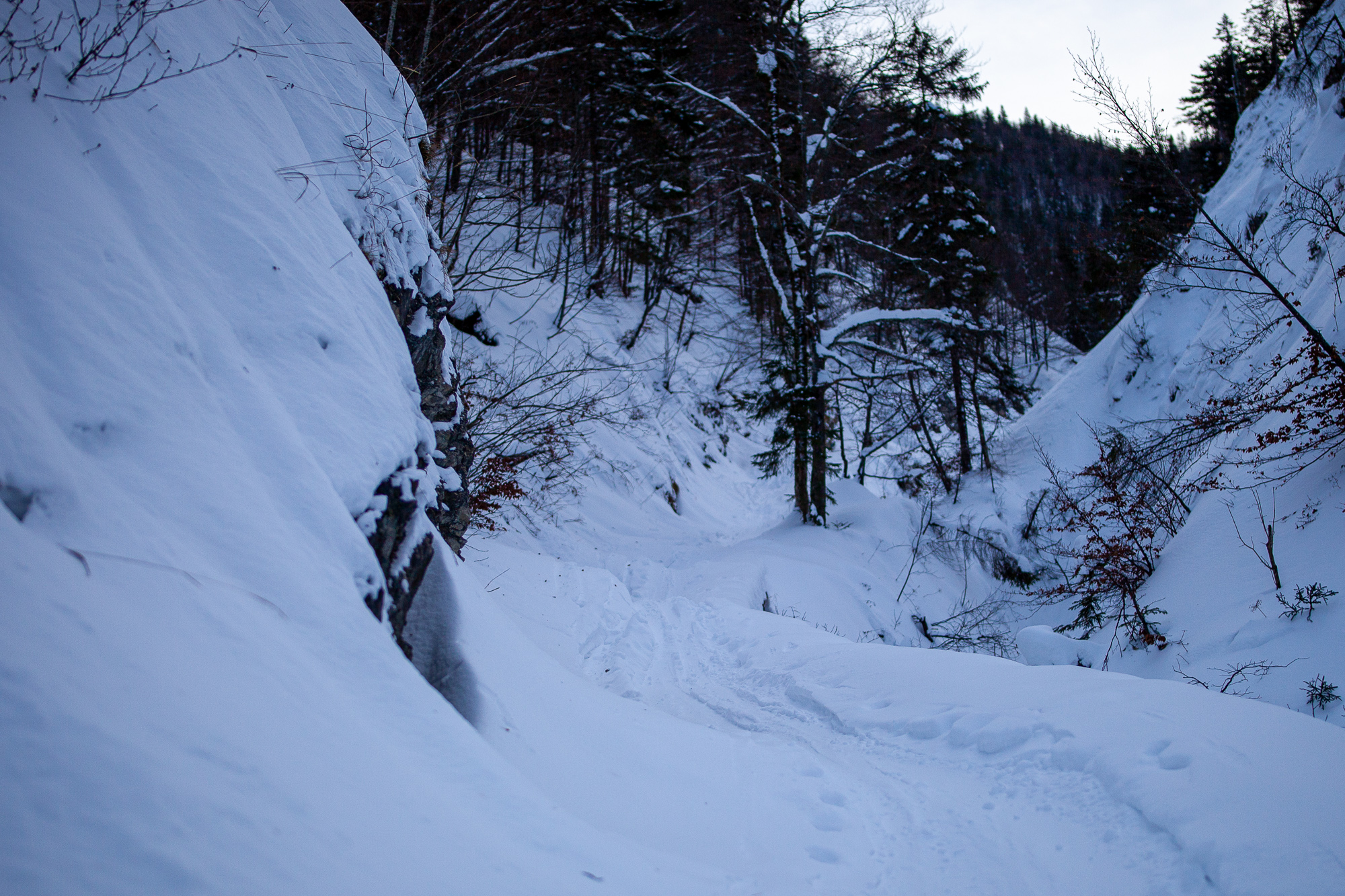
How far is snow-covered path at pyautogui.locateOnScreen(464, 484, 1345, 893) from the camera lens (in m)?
2.62

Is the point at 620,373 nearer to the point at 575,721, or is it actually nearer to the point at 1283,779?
the point at 575,721

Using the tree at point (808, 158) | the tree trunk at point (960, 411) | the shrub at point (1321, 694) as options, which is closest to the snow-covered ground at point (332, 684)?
the shrub at point (1321, 694)

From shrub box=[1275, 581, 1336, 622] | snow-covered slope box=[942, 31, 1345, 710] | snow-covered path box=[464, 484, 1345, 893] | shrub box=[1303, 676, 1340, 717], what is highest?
snow-covered slope box=[942, 31, 1345, 710]

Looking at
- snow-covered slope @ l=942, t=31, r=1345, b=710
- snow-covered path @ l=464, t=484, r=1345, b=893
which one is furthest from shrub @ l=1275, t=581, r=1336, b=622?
snow-covered path @ l=464, t=484, r=1345, b=893

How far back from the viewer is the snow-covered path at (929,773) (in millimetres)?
2621

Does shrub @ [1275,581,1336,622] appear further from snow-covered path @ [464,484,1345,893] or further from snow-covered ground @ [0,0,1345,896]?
snow-covered path @ [464,484,1345,893]

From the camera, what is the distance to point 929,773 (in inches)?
145

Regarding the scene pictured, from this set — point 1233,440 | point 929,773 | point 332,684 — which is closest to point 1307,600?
point 1233,440

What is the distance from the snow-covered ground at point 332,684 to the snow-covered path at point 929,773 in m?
0.02

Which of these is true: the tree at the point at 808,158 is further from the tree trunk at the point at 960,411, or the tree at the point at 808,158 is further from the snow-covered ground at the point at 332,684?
the snow-covered ground at the point at 332,684

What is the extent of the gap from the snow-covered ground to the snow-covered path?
0.02 m

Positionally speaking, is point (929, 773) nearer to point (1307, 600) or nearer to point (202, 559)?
point (202, 559)

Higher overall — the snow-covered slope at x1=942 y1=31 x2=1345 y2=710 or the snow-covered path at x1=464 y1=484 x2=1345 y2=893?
the snow-covered slope at x1=942 y1=31 x2=1345 y2=710

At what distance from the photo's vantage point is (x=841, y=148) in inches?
507
